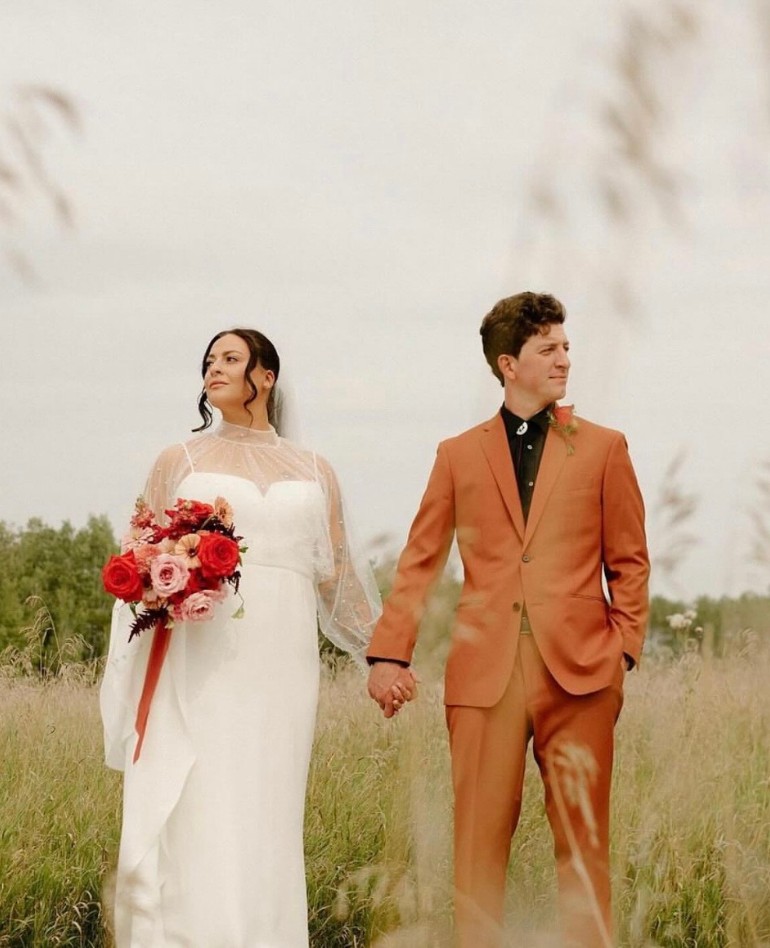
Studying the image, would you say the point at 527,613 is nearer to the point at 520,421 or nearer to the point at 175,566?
the point at 520,421

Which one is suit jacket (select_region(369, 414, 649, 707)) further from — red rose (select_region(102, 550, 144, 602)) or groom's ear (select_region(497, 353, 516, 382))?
red rose (select_region(102, 550, 144, 602))

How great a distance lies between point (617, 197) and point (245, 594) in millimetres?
3771

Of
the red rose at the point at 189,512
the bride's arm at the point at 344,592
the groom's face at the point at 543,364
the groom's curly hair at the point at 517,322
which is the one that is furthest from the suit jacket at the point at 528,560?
the bride's arm at the point at 344,592

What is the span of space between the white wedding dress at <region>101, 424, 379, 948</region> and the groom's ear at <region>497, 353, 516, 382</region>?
3.75 ft

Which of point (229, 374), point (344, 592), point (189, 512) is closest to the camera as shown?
point (189, 512)

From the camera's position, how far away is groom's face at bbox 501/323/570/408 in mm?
3975

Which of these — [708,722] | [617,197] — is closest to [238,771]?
[708,722]

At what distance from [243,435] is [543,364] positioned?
1.40m

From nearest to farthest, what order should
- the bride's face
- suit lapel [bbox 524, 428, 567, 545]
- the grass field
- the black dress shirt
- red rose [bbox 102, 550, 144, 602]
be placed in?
suit lapel [bbox 524, 428, 567, 545], the black dress shirt, red rose [bbox 102, 550, 144, 602], the grass field, the bride's face

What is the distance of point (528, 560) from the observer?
384cm

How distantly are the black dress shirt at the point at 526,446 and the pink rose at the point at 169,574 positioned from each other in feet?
3.53

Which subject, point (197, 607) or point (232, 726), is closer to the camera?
point (197, 607)

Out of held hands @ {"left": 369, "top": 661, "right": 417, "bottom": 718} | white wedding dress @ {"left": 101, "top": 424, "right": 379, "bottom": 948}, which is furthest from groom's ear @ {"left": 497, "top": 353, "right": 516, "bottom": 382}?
white wedding dress @ {"left": 101, "top": 424, "right": 379, "bottom": 948}

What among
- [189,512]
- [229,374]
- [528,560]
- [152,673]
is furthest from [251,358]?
[528,560]
